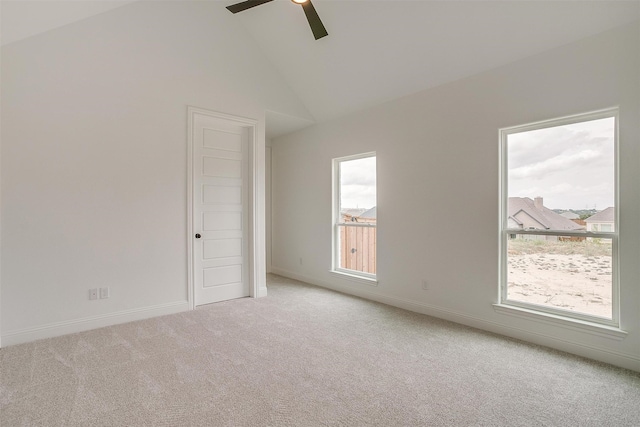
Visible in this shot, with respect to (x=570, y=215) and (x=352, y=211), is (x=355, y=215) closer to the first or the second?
(x=352, y=211)

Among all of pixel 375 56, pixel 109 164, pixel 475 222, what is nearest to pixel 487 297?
pixel 475 222

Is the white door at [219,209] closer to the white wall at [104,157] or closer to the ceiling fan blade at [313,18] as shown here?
the white wall at [104,157]

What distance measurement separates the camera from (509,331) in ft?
10.1

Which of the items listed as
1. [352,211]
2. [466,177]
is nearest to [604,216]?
[466,177]

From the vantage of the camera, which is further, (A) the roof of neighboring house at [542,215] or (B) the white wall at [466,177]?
(A) the roof of neighboring house at [542,215]

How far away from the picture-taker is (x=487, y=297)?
325 cm

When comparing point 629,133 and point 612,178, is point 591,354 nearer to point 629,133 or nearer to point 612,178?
point 612,178

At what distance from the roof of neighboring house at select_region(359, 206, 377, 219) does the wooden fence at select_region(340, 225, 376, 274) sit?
164mm

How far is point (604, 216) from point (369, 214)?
257 cm

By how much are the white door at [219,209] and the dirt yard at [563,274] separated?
335 centimetres

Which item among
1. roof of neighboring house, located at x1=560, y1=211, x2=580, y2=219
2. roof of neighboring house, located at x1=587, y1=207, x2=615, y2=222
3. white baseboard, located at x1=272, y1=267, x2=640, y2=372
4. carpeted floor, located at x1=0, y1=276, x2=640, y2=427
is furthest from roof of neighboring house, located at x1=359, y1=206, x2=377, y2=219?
roof of neighboring house, located at x1=587, y1=207, x2=615, y2=222

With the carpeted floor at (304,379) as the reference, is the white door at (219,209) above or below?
above

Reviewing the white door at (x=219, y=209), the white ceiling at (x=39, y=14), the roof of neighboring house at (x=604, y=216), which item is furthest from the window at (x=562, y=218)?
the white ceiling at (x=39, y=14)

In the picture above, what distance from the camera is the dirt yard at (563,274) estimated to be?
8.70ft
